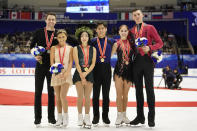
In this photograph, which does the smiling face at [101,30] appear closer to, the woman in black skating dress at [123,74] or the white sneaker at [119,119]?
the woman in black skating dress at [123,74]

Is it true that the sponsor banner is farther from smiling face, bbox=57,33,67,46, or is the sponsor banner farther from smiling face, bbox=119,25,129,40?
smiling face, bbox=119,25,129,40

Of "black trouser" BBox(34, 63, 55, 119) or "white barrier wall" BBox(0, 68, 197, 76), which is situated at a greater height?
"black trouser" BBox(34, 63, 55, 119)

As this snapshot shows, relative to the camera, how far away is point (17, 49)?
1947 centimetres

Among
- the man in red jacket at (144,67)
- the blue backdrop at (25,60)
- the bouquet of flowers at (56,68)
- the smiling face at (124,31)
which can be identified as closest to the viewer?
the bouquet of flowers at (56,68)

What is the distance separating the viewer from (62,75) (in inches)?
144

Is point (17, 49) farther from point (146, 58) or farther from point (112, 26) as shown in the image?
point (146, 58)

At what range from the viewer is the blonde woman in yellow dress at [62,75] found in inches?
143

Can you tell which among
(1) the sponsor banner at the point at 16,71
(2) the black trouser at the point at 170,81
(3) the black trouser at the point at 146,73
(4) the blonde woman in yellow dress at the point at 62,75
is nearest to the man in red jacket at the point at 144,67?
(3) the black trouser at the point at 146,73

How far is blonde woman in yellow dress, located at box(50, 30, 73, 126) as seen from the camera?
3.64 metres

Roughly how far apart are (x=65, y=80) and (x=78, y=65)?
0.29m

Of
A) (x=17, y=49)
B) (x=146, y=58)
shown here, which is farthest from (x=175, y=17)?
(x=146, y=58)

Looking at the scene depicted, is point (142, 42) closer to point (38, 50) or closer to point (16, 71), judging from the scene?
point (38, 50)

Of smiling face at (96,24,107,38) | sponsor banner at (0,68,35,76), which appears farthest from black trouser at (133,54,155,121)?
sponsor banner at (0,68,35,76)

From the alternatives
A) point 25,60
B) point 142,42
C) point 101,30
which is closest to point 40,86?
point 101,30
